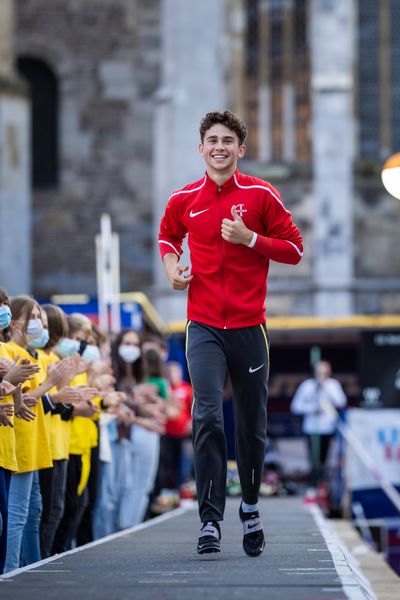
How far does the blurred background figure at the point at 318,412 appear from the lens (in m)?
22.2

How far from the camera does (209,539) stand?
26.9 ft

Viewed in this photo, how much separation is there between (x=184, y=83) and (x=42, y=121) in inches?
172

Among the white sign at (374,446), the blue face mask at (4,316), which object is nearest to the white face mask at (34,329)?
the blue face mask at (4,316)

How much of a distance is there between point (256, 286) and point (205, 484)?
106 cm

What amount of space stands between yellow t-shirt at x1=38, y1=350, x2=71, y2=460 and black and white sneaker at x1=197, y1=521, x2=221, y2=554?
2083 mm

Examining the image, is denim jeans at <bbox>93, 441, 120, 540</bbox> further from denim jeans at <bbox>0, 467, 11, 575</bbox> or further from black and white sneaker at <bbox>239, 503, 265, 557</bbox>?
black and white sneaker at <bbox>239, 503, 265, 557</bbox>

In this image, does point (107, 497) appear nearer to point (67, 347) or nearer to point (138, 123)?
point (67, 347)

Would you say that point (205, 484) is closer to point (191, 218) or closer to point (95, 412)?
point (191, 218)

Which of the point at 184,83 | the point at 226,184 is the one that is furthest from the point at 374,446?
the point at 184,83

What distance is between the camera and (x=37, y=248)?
33.6 meters

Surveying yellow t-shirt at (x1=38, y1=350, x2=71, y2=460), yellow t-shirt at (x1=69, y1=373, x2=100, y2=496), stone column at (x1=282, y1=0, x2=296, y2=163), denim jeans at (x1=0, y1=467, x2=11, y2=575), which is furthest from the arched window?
denim jeans at (x1=0, y1=467, x2=11, y2=575)

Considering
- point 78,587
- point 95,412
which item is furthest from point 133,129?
point 78,587

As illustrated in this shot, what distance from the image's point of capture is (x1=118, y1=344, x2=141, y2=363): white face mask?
14133 mm

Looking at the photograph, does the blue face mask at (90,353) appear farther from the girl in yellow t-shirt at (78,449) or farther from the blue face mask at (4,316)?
the blue face mask at (4,316)
